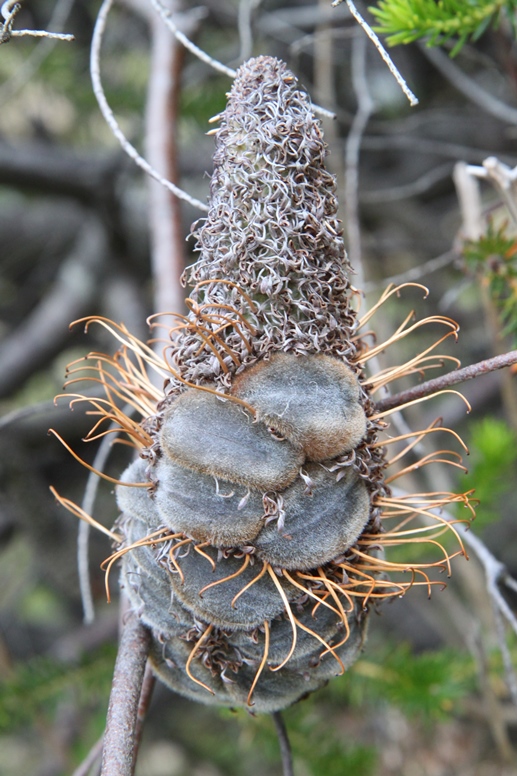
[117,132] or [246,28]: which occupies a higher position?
[246,28]

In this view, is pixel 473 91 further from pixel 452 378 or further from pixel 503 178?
pixel 452 378

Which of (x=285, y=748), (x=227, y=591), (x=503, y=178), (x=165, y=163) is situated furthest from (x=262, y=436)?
(x=165, y=163)

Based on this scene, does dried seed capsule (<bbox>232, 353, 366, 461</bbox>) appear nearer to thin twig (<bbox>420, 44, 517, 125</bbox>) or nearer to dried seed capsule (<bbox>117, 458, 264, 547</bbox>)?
dried seed capsule (<bbox>117, 458, 264, 547</bbox>)

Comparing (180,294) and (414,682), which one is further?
(414,682)

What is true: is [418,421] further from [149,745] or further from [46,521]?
[149,745]

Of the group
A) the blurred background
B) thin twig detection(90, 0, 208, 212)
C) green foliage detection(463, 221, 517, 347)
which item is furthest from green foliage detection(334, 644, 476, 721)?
thin twig detection(90, 0, 208, 212)

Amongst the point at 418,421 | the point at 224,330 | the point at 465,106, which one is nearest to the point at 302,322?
the point at 224,330
